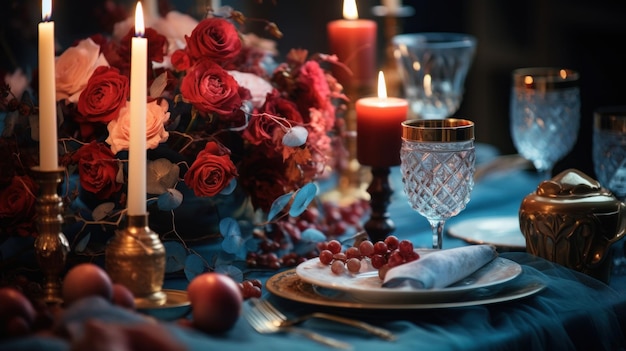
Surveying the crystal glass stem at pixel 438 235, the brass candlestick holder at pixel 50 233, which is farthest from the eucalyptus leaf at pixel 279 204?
the brass candlestick holder at pixel 50 233

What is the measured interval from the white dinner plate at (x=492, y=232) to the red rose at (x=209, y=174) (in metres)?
0.47

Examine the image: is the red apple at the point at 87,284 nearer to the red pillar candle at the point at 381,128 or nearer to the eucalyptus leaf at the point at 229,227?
the eucalyptus leaf at the point at 229,227

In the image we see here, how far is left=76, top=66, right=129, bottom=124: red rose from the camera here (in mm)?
1310

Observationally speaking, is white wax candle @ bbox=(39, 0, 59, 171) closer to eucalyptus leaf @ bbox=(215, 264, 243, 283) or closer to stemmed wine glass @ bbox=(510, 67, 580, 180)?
eucalyptus leaf @ bbox=(215, 264, 243, 283)

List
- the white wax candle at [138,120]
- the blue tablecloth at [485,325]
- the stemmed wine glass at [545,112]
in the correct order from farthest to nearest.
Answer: the stemmed wine glass at [545,112]
the white wax candle at [138,120]
the blue tablecloth at [485,325]

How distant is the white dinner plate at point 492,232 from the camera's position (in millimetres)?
1531

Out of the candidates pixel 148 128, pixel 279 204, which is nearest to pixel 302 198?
pixel 279 204

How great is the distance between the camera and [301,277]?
1176mm

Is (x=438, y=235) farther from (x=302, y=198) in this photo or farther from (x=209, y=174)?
(x=209, y=174)

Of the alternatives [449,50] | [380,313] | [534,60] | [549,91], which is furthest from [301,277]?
[534,60]

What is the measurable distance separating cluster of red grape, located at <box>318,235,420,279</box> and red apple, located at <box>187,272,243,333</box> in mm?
235

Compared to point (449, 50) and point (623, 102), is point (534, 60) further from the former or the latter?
point (449, 50)

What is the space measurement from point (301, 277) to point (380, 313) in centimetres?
11

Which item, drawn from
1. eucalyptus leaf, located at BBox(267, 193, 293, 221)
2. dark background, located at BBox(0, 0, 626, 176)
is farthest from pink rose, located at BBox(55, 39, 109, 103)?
dark background, located at BBox(0, 0, 626, 176)
